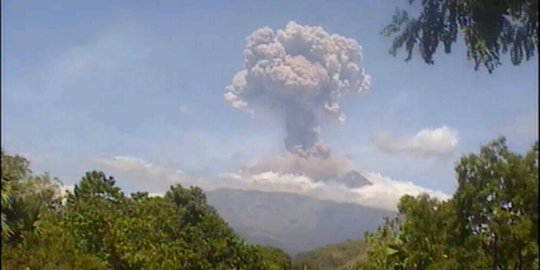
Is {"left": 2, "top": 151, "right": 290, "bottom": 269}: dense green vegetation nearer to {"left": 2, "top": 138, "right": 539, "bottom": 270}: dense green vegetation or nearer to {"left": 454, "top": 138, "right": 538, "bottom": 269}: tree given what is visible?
{"left": 2, "top": 138, "right": 539, "bottom": 270}: dense green vegetation

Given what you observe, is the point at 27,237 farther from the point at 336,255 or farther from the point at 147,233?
the point at 336,255

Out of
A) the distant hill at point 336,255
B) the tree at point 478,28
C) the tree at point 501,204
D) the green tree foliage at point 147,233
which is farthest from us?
the distant hill at point 336,255

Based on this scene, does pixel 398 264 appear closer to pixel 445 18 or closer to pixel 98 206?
pixel 445 18

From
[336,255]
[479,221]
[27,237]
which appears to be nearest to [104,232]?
[27,237]

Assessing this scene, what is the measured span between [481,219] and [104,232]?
67.2ft

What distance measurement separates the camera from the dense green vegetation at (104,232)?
21188 millimetres

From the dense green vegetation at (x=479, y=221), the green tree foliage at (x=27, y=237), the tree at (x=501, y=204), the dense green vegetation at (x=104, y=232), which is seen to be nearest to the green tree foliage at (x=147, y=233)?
the dense green vegetation at (x=104, y=232)

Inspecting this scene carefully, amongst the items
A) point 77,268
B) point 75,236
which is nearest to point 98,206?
point 75,236

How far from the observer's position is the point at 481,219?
25656mm

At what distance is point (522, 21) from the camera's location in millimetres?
17016

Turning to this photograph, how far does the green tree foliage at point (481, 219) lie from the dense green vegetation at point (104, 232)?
42.3ft

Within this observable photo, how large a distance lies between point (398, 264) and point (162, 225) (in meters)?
20.4

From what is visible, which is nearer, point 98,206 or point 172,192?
point 98,206

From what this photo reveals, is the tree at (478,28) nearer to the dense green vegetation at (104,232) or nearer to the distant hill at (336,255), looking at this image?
the dense green vegetation at (104,232)
